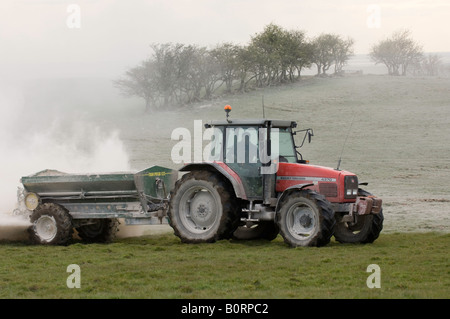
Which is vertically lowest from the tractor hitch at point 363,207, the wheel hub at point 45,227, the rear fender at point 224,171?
the wheel hub at point 45,227

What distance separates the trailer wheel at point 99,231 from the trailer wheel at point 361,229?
17.3 feet

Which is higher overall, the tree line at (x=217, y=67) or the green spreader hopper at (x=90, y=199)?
the tree line at (x=217, y=67)

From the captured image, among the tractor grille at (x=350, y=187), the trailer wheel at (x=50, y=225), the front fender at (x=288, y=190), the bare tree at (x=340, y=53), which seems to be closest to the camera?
the front fender at (x=288, y=190)

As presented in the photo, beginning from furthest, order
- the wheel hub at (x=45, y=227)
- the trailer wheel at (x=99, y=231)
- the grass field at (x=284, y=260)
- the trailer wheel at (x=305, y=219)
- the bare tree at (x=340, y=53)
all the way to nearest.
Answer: the bare tree at (x=340, y=53)
the trailer wheel at (x=99, y=231)
the wheel hub at (x=45, y=227)
the trailer wheel at (x=305, y=219)
the grass field at (x=284, y=260)

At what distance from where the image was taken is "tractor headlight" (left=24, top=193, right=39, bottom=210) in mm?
17297

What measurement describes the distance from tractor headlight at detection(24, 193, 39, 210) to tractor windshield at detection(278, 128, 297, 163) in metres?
5.62

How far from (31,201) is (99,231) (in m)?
1.70

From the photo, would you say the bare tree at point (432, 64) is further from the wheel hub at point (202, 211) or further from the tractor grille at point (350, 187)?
the wheel hub at point (202, 211)

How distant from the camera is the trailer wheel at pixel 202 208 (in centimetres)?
1579

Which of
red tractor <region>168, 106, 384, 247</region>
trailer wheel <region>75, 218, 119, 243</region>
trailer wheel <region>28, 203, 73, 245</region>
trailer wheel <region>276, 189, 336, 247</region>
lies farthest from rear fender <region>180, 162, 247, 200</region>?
trailer wheel <region>28, 203, 73, 245</region>

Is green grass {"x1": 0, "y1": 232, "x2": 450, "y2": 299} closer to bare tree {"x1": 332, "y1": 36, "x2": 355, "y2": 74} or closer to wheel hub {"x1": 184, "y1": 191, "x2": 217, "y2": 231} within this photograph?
wheel hub {"x1": 184, "y1": 191, "x2": 217, "y2": 231}

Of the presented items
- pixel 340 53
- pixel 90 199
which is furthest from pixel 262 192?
pixel 340 53

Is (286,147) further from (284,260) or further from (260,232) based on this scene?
(284,260)

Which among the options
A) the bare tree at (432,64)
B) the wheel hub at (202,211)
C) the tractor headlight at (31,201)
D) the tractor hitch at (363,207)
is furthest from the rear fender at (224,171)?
the bare tree at (432,64)
